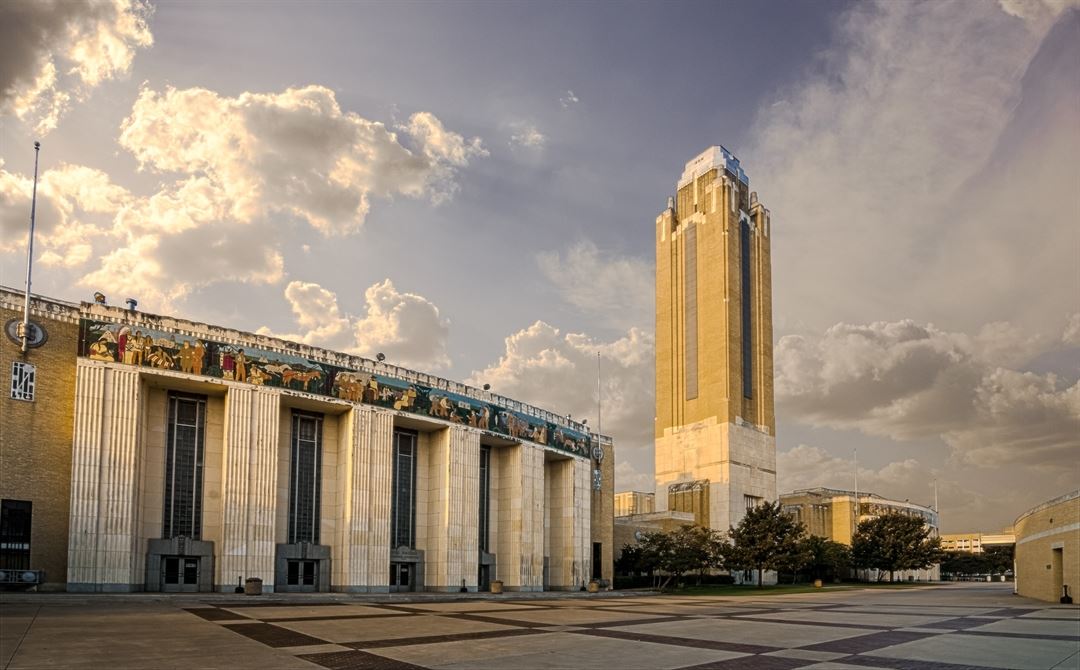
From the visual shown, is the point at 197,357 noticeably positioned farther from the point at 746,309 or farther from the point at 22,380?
the point at 746,309

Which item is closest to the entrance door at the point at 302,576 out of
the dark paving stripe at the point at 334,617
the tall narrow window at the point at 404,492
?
the tall narrow window at the point at 404,492

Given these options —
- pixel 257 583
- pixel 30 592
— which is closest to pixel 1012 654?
pixel 257 583

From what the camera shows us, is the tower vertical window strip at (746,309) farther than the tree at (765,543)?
Yes

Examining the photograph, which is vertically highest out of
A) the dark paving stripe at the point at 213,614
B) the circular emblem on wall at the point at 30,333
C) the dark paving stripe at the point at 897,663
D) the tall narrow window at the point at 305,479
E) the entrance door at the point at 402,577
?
the circular emblem on wall at the point at 30,333

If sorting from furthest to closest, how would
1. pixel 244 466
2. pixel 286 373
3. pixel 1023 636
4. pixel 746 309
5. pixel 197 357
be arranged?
pixel 746 309 → pixel 286 373 → pixel 244 466 → pixel 197 357 → pixel 1023 636

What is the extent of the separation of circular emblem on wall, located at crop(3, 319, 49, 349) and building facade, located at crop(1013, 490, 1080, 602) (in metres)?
55.4

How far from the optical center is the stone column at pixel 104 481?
41.4 meters

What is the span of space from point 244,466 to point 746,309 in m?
76.5

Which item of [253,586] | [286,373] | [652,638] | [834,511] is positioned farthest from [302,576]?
[834,511]

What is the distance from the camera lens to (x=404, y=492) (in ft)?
Result: 196

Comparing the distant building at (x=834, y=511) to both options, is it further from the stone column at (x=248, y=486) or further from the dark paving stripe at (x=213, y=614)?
the dark paving stripe at (x=213, y=614)

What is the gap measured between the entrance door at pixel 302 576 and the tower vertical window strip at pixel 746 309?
67572 mm

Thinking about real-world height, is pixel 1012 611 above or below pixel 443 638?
below

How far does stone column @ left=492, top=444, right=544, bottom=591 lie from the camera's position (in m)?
64.8
